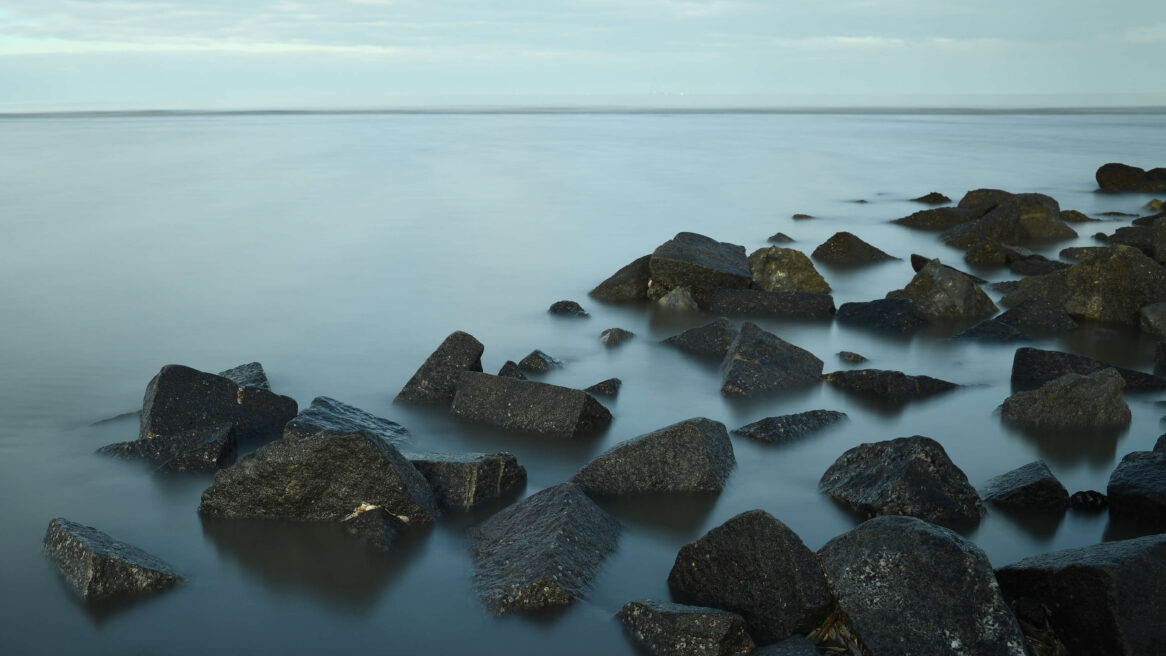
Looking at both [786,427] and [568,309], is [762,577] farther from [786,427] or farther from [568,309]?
[568,309]

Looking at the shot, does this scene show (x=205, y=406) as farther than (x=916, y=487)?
Yes

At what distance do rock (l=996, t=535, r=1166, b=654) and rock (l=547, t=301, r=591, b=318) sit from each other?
6.33 metres

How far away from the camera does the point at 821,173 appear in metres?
27.0

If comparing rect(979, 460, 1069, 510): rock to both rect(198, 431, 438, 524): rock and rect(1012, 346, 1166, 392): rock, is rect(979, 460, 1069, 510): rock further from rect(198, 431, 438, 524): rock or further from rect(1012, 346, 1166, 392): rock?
rect(198, 431, 438, 524): rock

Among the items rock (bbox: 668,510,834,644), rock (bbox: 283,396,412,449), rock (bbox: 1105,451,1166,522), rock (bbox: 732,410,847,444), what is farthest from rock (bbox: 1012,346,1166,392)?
rock (bbox: 283,396,412,449)

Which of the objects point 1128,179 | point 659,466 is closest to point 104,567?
point 659,466

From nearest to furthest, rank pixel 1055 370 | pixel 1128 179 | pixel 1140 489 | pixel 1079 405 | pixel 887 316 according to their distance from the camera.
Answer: pixel 1140 489
pixel 1079 405
pixel 1055 370
pixel 887 316
pixel 1128 179

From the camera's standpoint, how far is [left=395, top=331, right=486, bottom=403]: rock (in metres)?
6.89

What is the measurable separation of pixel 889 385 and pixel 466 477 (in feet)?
11.1

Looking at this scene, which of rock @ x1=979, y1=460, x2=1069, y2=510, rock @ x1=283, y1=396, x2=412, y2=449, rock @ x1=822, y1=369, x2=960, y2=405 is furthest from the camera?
rock @ x1=822, y1=369, x2=960, y2=405

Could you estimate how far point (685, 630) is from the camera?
3848mm

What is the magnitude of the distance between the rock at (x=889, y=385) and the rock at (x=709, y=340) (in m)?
1.11

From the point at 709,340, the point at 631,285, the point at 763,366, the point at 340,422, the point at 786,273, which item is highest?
the point at 340,422

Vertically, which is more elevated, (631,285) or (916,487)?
(916,487)
